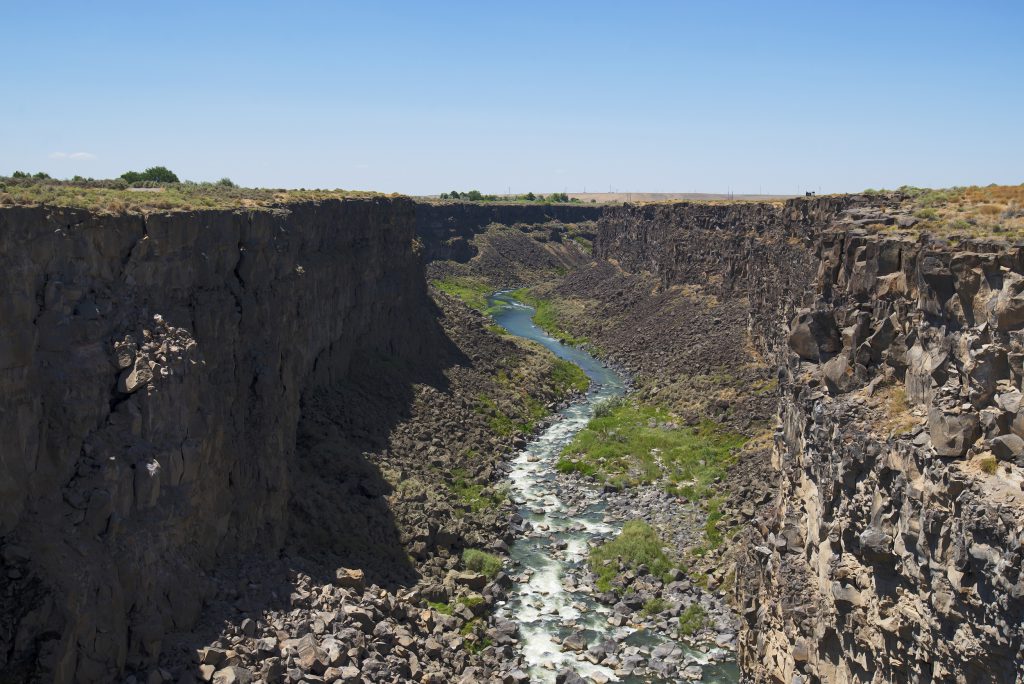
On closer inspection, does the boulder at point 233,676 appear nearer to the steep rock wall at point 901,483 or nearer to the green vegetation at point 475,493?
the steep rock wall at point 901,483

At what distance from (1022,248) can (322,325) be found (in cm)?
3685

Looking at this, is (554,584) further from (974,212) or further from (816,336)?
(974,212)

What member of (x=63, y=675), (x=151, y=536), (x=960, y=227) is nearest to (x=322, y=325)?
(x=151, y=536)

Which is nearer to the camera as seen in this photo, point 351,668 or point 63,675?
point 63,675

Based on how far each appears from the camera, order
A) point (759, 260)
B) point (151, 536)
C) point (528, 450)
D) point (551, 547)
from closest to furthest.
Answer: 1. point (151, 536)
2. point (551, 547)
3. point (528, 450)
4. point (759, 260)

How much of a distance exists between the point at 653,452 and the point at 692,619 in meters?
21.1

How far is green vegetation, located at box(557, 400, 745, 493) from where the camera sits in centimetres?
5069

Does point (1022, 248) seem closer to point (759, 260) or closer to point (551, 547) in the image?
point (551, 547)

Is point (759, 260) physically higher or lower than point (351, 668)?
higher

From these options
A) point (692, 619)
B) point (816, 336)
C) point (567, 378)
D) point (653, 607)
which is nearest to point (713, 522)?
point (653, 607)

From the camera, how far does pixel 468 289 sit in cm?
13050

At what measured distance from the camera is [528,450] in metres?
58.0

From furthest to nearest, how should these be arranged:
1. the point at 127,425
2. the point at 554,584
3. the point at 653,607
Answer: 1. the point at 554,584
2. the point at 653,607
3. the point at 127,425

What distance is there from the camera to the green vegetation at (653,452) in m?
50.7
